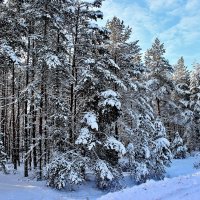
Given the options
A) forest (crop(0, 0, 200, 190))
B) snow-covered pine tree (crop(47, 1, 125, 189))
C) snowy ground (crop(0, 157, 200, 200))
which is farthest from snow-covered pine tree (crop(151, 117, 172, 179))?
snow-covered pine tree (crop(47, 1, 125, 189))

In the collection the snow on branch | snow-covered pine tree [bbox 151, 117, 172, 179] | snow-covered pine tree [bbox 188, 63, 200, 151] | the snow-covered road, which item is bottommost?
the snow-covered road

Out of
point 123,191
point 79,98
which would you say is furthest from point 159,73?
point 123,191

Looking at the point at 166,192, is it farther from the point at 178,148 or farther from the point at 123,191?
the point at 178,148

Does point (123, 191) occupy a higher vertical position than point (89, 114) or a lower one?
lower

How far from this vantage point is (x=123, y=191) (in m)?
14.3

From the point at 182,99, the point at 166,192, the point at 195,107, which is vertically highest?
the point at 182,99

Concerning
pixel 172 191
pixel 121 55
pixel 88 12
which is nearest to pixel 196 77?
pixel 121 55

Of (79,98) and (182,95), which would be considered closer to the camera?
(79,98)

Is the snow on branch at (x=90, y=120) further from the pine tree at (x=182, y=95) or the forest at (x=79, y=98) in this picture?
the pine tree at (x=182, y=95)

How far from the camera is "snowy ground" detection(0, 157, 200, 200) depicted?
12483 millimetres

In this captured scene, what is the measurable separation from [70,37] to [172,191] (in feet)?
48.5

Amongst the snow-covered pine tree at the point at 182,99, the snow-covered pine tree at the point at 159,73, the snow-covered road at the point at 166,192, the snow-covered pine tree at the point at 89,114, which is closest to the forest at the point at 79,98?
the snow-covered pine tree at the point at 89,114

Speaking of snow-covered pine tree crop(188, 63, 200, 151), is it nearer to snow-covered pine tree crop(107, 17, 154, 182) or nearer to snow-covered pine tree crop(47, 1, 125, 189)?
snow-covered pine tree crop(107, 17, 154, 182)

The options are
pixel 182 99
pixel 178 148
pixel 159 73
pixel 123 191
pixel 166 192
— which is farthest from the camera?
pixel 182 99
